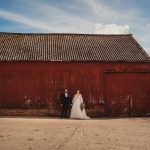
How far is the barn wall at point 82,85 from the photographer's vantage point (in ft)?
102

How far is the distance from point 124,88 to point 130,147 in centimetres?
1821

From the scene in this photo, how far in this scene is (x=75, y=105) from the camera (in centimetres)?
3008

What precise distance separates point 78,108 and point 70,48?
537 cm

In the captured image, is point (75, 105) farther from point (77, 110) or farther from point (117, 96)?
point (117, 96)

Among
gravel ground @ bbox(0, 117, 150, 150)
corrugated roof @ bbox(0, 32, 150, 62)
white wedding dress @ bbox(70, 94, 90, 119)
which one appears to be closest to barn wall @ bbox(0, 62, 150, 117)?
corrugated roof @ bbox(0, 32, 150, 62)

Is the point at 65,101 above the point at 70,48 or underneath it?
underneath

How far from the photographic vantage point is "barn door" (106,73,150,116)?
31.7 metres

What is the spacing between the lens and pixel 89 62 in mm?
31766

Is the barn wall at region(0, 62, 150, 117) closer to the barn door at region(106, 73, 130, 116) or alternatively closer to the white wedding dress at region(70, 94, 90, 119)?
the barn door at region(106, 73, 130, 116)

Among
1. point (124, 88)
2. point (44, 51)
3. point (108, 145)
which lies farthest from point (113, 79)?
point (108, 145)

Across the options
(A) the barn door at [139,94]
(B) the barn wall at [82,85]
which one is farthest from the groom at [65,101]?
(A) the barn door at [139,94]

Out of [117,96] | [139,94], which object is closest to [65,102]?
[117,96]

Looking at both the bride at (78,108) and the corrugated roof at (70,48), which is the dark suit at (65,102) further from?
the corrugated roof at (70,48)

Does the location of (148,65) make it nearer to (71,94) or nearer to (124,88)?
(124,88)
